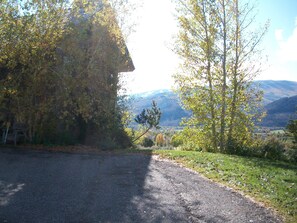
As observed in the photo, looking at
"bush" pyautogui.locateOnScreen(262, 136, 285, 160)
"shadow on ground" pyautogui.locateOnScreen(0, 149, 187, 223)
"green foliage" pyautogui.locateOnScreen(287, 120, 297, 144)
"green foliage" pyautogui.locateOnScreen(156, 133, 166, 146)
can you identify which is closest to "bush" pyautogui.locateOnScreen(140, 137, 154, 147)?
"green foliage" pyautogui.locateOnScreen(156, 133, 166, 146)

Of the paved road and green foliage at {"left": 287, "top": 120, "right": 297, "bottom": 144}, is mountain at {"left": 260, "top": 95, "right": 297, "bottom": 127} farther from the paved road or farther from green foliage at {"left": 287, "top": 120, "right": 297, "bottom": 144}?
the paved road

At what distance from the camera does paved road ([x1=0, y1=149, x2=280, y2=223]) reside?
4969 mm

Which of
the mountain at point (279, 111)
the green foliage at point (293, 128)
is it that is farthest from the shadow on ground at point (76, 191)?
the mountain at point (279, 111)

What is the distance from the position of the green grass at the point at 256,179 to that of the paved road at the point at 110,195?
Result: 0.49 meters

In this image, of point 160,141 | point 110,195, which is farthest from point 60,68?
point 160,141

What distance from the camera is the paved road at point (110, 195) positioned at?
497 cm

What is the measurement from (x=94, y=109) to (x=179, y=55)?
19.6ft

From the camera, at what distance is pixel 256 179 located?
26.9 feet

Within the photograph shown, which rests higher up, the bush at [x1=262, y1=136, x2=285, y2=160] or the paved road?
the paved road

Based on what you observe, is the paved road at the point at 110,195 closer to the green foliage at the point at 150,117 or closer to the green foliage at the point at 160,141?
the green foliage at the point at 150,117

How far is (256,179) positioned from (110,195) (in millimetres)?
4431

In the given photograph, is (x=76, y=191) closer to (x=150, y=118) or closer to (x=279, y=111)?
(x=150, y=118)

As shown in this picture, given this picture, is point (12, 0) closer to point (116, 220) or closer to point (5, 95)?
point (5, 95)

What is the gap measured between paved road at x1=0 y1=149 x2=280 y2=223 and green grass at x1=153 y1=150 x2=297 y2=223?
0.49 metres
